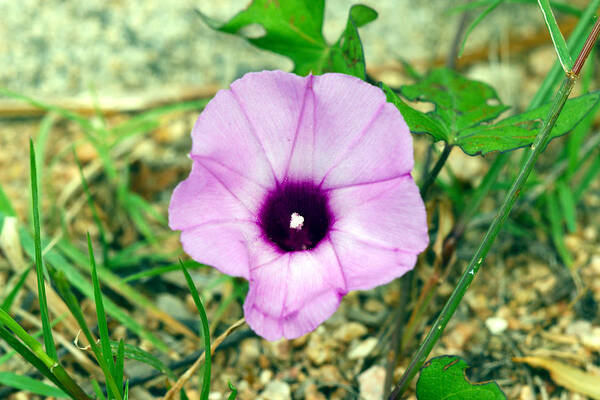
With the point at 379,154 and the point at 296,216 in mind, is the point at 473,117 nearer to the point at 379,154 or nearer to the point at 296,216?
the point at 379,154

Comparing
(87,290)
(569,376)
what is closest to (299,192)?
(87,290)

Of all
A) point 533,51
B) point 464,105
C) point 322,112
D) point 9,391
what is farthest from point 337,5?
point 9,391

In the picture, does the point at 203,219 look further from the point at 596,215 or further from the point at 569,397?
the point at 596,215

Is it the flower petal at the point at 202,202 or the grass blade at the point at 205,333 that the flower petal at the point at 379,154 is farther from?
the grass blade at the point at 205,333

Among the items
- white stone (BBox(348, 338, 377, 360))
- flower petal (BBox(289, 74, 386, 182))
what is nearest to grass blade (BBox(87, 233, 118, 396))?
flower petal (BBox(289, 74, 386, 182))

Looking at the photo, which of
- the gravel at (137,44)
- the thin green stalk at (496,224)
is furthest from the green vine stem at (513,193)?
the gravel at (137,44)

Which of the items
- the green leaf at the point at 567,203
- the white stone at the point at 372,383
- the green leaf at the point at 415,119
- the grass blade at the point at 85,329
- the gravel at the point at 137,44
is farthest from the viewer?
the gravel at the point at 137,44
